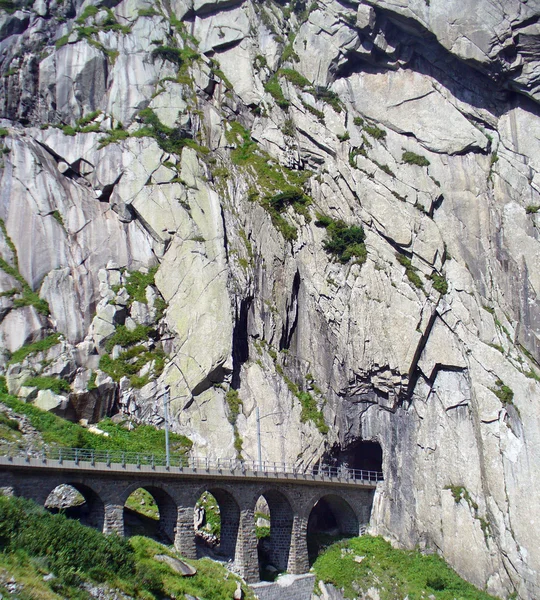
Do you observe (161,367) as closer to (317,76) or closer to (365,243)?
(365,243)

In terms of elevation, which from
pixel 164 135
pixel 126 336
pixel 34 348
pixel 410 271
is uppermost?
pixel 164 135

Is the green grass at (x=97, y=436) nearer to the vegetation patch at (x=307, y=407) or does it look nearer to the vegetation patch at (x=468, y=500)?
the vegetation patch at (x=307, y=407)

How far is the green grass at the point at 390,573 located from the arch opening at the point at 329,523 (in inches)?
48.1

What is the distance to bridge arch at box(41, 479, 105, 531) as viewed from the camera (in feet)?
115

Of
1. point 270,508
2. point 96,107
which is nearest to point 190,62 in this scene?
point 96,107

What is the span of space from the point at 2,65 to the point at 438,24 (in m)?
40.4

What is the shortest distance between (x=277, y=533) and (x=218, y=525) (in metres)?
3.98

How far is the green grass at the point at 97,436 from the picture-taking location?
43719 millimetres

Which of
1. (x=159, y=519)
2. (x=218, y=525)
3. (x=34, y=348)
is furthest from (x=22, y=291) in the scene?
(x=218, y=525)

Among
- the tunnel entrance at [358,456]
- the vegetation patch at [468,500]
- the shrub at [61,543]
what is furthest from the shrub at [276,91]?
Result: the shrub at [61,543]

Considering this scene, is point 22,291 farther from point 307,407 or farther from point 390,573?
point 390,573

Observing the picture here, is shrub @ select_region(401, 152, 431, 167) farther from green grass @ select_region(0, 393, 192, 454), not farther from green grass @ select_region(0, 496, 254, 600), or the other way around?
green grass @ select_region(0, 496, 254, 600)

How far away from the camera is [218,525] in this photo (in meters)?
45.1

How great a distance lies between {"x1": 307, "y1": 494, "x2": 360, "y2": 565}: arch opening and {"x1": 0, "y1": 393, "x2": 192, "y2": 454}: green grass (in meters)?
11.4
